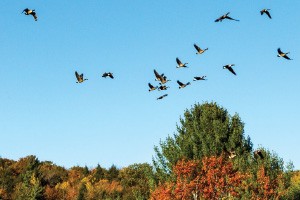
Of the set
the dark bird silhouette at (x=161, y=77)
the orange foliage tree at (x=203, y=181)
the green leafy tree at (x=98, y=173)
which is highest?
the green leafy tree at (x=98, y=173)

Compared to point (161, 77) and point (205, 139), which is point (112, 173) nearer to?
point (205, 139)

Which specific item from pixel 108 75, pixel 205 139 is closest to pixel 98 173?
pixel 205 139

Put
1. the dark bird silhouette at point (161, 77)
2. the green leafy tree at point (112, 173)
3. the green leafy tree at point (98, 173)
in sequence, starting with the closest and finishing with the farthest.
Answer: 1. the dark bird silhouette at point (161, 77)
2. the green leafy tree at point (98, 173)
3. the green leafy tree at point (112, 173)

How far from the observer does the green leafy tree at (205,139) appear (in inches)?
1561

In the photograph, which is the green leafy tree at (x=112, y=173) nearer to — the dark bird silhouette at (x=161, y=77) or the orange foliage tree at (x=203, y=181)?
the orange foliage tree at (x=203, y=181)

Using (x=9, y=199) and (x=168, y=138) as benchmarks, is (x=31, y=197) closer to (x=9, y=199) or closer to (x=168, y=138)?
(x=9, y=199)

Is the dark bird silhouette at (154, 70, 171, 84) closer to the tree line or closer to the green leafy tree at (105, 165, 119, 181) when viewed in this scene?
the tree line

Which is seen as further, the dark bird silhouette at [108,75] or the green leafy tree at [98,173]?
the green leafy tree at [98,173]

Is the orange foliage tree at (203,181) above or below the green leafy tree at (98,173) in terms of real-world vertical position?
below

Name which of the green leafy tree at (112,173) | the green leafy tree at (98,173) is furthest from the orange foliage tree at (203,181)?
the green leafy tree at (112,173)

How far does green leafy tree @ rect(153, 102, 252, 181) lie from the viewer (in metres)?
39.7

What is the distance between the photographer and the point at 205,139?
40.2 meters

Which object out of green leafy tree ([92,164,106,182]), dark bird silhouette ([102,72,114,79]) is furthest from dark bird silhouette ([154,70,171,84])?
green leafy tree ([92,164,106,182])

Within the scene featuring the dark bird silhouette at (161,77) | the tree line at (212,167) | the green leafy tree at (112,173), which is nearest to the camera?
the dark bird silhouette at (161,77)
